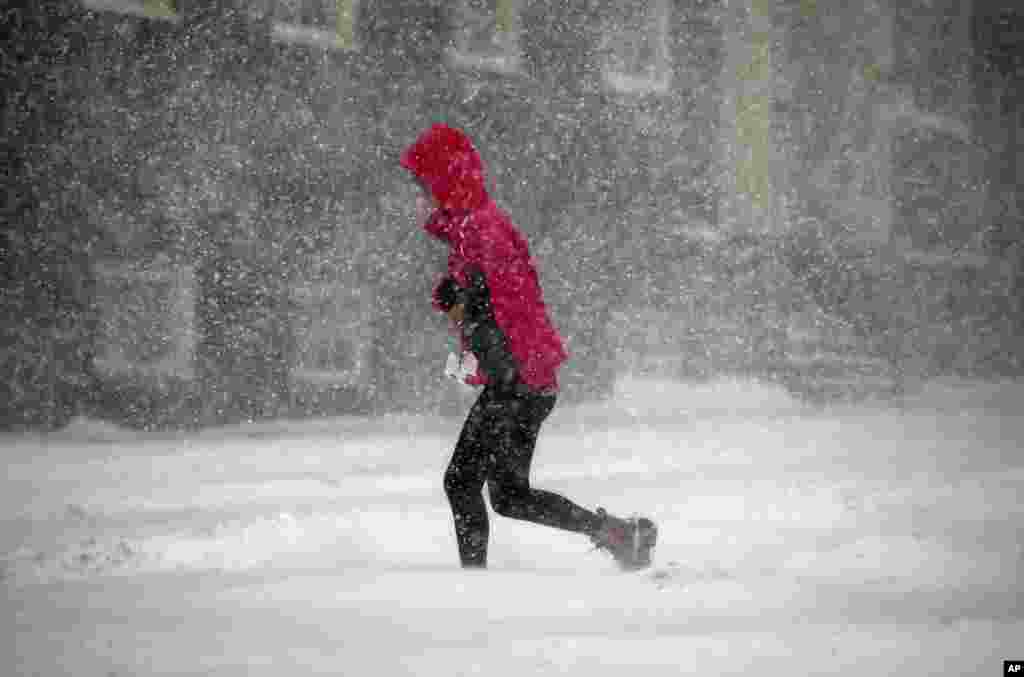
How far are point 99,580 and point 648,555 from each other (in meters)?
2.24

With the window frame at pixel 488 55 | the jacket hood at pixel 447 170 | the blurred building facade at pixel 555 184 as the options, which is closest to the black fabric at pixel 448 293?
the jacket hood at pixel 447 170

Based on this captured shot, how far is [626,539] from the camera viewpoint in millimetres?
4172

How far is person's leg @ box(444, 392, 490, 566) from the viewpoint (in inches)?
155

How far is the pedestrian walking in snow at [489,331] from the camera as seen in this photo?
12.7 feet

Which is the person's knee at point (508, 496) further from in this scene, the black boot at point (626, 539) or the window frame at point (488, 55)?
the window frame at point (488, 55)

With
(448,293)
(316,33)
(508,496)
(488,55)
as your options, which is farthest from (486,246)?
(488,55)

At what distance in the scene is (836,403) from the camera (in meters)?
14.5

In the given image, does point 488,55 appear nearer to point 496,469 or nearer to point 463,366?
point 463,366

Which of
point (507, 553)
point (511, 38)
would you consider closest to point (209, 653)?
point (507, 553)

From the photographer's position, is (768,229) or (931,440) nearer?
(931,440)

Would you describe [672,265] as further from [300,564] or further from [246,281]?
[300,564]

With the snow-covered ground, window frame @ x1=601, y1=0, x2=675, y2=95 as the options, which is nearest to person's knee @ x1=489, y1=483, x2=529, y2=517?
the snow-covered ground

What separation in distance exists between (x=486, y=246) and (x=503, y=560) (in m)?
1.80

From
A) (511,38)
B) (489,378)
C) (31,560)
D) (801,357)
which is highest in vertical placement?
(511,38)
